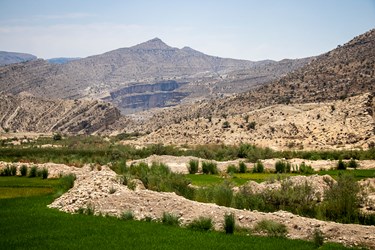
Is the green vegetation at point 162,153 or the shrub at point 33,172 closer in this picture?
the shrub at point 33,172

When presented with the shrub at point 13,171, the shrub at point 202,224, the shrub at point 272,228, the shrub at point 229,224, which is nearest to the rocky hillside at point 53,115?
the shrub at point 13,171

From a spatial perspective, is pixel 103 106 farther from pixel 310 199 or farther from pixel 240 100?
pixel 310 199

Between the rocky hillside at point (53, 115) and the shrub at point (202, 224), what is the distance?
347ft

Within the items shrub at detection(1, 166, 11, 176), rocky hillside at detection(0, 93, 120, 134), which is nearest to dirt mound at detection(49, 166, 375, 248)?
shrub at detection(1, 166, 11, 176)

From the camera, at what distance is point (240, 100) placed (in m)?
101

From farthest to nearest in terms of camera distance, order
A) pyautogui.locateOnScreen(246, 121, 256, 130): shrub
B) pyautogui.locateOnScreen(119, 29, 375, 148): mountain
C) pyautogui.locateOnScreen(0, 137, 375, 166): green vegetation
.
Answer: pyautogui.locateOnScreen(246, 121, 256, 130): shrub → pyautogui.locateOnScreen(119, 29, 375, 148): mountain → pyautogui.locateOnScreen(0, 137, 375, 166): green vegetation

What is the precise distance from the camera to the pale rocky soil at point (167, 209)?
18109 millimetres

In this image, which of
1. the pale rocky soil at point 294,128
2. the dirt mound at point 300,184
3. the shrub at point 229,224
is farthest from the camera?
the pale rocky soil at point 294,128

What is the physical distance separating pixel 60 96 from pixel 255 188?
534 feet

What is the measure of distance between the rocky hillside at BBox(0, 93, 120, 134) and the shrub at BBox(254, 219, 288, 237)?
107508 millimetres

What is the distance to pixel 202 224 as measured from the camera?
1953 centimetres

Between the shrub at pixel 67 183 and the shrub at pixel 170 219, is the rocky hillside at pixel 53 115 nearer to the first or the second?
the shrub at pixel 67 183

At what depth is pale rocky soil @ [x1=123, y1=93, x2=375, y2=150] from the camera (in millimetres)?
68688

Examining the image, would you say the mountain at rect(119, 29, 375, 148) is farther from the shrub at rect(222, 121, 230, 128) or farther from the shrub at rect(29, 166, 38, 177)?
the shrub at rect(29, 166, 38, 177)
